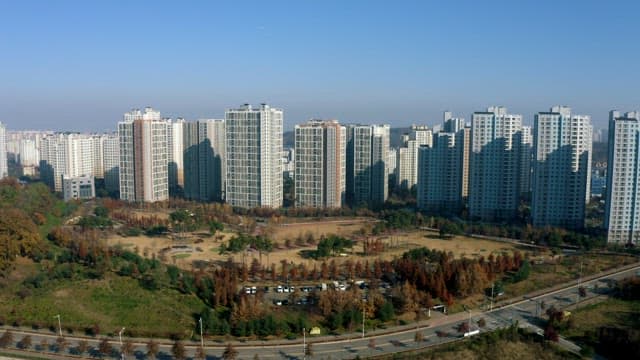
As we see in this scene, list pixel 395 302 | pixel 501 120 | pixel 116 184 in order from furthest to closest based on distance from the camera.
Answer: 1. pixel 116 184
2. pixel 501 120
3. pixel 395 302

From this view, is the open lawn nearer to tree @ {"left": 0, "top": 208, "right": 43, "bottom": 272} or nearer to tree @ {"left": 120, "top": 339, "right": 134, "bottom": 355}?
tree @ {"left": 0, "top": 208, "right": 43, "bottom": 272}

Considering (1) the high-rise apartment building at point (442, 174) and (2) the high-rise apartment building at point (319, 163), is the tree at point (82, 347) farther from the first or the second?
(1) the high-rise apartment building at point (442, 174)

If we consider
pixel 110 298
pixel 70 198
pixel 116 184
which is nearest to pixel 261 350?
pixel 110 298

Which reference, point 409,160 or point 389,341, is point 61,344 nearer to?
point 389,341

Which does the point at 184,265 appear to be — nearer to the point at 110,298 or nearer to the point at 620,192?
the point at 110,298

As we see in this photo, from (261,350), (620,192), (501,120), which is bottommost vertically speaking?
(261,350)

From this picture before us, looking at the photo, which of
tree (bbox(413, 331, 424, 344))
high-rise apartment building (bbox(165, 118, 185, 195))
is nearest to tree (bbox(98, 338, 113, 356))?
tree (bbox(413, 331, 424, 344))
